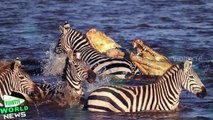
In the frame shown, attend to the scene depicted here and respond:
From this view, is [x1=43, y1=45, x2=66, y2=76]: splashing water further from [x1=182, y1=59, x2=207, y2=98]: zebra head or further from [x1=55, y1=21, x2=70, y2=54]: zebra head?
[x1=182, y1=59, x2=207, y2=98]: zebra head

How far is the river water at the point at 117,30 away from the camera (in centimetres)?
1559

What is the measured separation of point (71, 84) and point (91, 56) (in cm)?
353

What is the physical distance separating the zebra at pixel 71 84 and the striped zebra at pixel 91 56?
2105 mm

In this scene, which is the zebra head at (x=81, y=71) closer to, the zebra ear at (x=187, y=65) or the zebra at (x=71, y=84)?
the zebra at (x=71, y=84)

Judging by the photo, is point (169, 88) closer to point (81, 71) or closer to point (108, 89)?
point (108, 89)

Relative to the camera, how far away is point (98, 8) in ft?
115

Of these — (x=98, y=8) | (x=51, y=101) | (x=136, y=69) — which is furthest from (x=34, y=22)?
(x=51, y=101)

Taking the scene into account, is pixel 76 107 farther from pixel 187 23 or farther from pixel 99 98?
pixel 187 23

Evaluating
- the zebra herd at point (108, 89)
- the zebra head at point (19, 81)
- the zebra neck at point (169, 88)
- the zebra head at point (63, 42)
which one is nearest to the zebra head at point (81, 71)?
the zebra herd at point (108, 89)

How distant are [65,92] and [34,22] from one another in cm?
1557

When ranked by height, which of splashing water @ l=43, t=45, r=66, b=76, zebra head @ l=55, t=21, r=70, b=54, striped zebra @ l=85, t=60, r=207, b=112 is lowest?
striped zebra @ l=85, t=60, r=207, b=112

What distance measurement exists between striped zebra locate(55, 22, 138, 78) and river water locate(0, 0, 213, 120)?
75 centimetres

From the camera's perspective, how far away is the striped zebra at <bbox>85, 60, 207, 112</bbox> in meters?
14.2

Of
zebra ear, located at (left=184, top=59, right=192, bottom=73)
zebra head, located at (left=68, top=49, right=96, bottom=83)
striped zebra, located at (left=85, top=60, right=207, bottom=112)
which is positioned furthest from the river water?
zebra ear, located at (left=184, top=59, right=192, bottom=73)
